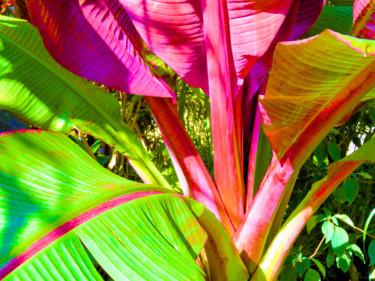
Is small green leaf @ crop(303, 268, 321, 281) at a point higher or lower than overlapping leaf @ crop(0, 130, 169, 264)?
lower

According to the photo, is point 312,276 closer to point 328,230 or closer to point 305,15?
point 328,230

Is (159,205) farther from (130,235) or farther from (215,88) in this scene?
(215,88)

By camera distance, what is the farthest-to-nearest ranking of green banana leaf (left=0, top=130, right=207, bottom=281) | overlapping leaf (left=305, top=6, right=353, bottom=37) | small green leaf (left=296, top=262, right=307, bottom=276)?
1. overlapping leaf (left=305, top=6, right=353, bottom=37)
2. small green leaf (left=296, top=262, right=307, bottom=276)
3. green banana leaf (left=0, top=130, right=207, bottom=281)

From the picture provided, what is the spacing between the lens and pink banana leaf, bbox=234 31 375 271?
2.32 ft

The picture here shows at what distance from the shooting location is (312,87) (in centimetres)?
80

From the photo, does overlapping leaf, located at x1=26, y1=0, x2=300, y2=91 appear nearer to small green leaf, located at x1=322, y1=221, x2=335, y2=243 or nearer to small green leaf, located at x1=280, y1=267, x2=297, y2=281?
small green leaf, located at x1=322, y1=221, x2=335, y2=243

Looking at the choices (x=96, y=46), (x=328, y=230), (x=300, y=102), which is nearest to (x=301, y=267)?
(x=328, y=230)

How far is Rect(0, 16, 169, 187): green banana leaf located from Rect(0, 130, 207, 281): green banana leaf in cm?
23

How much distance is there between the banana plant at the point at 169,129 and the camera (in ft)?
2.07

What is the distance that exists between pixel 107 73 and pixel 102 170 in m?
0.29

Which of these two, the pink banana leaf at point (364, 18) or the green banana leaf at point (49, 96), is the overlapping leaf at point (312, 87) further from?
the green banana leaf at point (49, 96)

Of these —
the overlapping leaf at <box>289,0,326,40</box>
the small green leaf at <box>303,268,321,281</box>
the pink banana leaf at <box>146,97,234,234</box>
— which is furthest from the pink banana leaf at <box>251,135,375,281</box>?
the overlapping leaf at <box>289,0,326,40</box>

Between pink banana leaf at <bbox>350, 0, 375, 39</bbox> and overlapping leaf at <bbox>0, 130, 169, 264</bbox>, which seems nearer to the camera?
overlapping leaf at <bbox>0, 130, 169, 264</bbox>

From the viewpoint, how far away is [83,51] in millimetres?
1019
